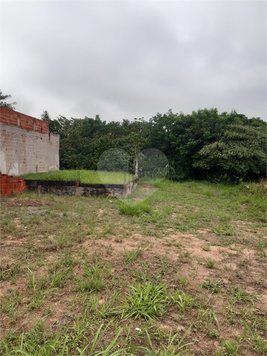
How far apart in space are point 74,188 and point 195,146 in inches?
334

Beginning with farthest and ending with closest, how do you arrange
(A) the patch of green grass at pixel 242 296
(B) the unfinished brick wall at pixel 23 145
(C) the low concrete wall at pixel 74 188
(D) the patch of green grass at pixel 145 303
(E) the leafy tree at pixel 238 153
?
(E) the leafy tree at pixel 238 153, (B) the unfinished brick wall at pixel 23 145, (C) the low concrete wall at pixel 74 188, (A) the patch of green grass at pixel 242 296, (D) the patch of green grass at pixel 145 303

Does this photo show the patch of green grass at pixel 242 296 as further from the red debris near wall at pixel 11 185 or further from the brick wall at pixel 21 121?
the brick wall at pixel 21 121

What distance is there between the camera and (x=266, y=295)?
2.01m

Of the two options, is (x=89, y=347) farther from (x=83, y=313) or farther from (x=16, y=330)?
(x=16, y=330)

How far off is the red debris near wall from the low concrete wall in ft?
1.40

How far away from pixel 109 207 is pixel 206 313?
3991 millimetres

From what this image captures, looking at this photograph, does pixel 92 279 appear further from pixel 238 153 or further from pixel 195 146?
pixel 195 146

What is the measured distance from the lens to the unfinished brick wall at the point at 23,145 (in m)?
7.03

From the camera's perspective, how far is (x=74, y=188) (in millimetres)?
7098

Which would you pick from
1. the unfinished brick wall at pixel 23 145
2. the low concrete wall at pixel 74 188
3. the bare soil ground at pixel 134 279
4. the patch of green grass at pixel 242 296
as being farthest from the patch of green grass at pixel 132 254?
the unfinished brick wall at pixel 23 145

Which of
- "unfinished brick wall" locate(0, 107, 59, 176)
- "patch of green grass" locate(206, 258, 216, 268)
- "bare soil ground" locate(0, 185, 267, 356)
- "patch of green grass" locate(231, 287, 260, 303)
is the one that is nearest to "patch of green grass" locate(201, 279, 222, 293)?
"bare soil ground" locate(0, 185, 267, 356)

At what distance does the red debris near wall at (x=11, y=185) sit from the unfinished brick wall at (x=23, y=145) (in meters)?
0.75

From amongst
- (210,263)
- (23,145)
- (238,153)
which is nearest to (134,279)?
(210,263)

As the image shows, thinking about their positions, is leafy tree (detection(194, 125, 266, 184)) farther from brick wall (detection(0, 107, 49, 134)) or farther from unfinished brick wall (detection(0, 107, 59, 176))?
brick wall (detection(0, 107, 49, 134))
